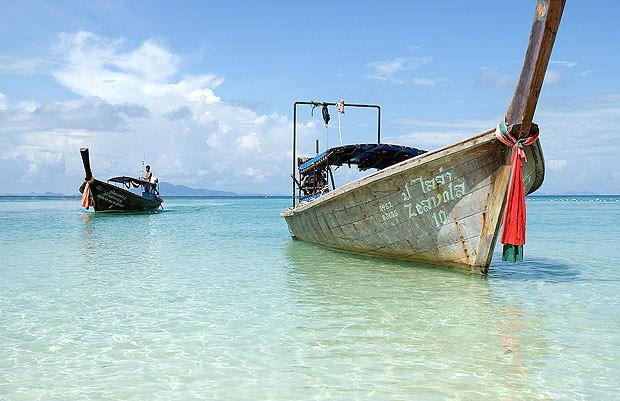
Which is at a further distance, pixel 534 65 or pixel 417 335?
pixel 534 65

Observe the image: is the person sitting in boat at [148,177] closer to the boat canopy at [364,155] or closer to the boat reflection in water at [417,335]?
the boat canopy at [364,155]

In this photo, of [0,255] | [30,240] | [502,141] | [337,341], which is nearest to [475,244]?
[502,141]

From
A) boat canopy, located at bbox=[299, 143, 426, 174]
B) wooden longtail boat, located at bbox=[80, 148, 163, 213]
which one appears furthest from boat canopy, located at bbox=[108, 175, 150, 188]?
boat canopy, located at bbox=[299, 143, 426, 174]

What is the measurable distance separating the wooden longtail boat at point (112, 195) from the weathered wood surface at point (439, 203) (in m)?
21.5

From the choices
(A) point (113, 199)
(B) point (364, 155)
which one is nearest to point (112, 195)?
(A) point (113, 199)

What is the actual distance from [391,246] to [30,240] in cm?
1169

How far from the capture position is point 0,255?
39.1ft

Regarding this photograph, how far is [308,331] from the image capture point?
533 centimetres

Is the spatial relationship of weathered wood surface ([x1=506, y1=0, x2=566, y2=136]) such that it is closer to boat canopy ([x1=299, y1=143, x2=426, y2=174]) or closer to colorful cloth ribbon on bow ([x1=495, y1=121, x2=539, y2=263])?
colorful cloth ribbon on bow ([x1=495, y1=121, x2=539, y2=263])

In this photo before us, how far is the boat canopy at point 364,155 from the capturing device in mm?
11477

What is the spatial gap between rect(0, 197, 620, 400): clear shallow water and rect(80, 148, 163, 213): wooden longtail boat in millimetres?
18838

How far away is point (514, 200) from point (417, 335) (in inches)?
119

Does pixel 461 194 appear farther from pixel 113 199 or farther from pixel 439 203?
pixel 113 199

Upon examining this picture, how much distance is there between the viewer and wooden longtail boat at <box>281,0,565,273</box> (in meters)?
6.86
